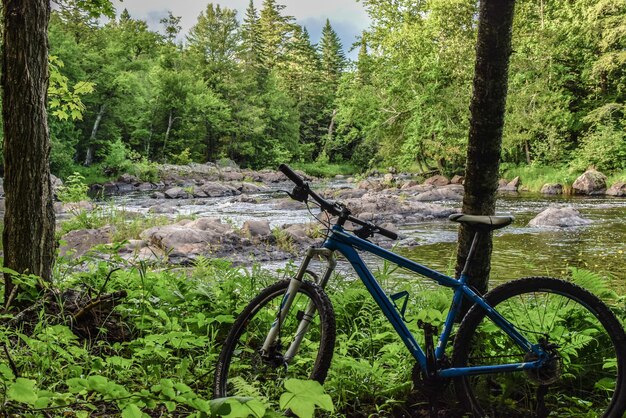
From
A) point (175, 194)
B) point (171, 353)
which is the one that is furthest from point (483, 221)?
point (175, 194)

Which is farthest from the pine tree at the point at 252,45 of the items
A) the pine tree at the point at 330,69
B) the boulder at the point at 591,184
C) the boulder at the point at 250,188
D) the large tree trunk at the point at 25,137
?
the large tree trunk at the point at 25,137

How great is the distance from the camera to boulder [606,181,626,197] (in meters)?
20.6

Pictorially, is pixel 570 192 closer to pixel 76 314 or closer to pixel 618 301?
pixel 618 301

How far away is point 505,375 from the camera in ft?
9.53

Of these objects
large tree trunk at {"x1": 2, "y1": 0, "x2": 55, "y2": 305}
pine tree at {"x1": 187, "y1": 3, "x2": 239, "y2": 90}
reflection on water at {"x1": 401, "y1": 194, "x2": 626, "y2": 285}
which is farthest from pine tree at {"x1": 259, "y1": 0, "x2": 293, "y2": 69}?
large tree trunk at {"x1": 2, "y1": 0, "x2": 55, "y2": 305}

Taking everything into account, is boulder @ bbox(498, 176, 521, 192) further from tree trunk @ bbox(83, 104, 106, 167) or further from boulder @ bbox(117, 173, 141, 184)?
tree trunk @ bbox(83, 104, 106, 167)

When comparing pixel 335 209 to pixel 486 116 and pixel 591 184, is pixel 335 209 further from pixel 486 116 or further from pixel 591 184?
pixel 591 184

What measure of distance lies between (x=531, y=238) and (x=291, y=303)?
11065mm

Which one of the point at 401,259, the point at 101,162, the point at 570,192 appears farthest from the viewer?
the point at 101,162

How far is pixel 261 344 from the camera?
2.99m

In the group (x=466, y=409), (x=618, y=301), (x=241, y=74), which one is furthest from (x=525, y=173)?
(x=241, y=74)

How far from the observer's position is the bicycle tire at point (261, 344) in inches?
111

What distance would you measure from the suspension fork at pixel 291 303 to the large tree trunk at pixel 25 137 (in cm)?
215

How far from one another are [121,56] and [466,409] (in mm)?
43533
